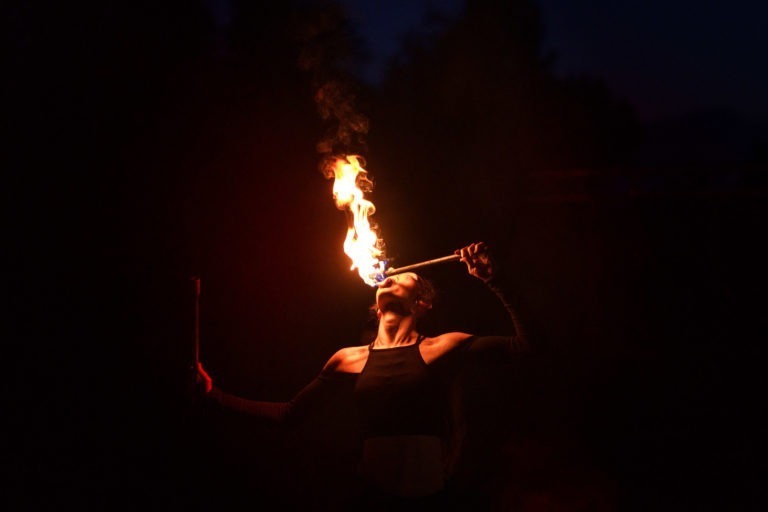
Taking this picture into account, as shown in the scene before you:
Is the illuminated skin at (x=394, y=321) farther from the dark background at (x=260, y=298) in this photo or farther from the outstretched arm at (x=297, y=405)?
the dark background at (x=260, y=298)

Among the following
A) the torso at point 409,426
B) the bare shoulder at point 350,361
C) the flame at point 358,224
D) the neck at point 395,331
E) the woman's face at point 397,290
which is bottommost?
the torso at point 409,426

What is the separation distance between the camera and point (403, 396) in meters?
3.33

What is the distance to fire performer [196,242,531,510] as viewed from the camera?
3.18m

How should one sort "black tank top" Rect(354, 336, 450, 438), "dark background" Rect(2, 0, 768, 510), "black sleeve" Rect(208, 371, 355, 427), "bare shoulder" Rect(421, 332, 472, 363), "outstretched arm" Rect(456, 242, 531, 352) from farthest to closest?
"dark background" Rect(2, 0, 768, 510) → "black sleeve" Rect(208, 371, 355, 427) → "bare shoulder" Rect(421, 332, 472, 363) → "black tank top" Rect(354, 336, 450, 438) → "outstretched arm" Rect(456, 242, 531, 352)

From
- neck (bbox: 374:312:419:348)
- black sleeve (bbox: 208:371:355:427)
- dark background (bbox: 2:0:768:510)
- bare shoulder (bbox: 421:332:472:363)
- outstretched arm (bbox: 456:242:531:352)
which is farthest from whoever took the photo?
dark background (bbox: 2:0:768:510)

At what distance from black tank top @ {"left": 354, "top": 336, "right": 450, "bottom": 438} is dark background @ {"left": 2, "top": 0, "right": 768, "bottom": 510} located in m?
0.30

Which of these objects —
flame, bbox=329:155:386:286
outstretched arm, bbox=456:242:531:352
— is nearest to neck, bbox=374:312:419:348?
flame, bbox=329:155:386:286

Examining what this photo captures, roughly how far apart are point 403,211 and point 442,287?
758mm

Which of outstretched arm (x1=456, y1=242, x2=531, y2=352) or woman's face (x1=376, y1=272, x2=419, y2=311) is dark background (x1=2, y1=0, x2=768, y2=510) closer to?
outstretched arm (x1=456, y1=242, x2=531, y2=352)

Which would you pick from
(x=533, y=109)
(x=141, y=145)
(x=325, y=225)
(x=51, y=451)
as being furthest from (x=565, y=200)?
(x=51, y=451)

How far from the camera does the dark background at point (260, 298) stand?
4336 millimetres

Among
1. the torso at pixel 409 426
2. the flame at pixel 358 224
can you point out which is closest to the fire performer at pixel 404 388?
the torso at pixel 409 426

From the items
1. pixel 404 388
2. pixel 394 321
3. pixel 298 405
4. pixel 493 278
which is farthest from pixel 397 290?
pixel 298 405

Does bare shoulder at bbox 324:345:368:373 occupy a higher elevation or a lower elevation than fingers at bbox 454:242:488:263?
lower
